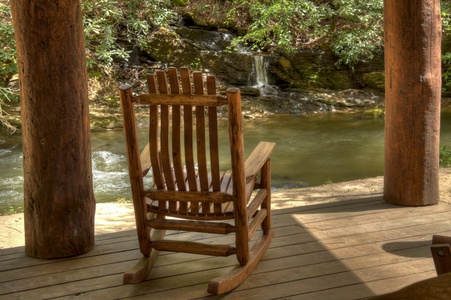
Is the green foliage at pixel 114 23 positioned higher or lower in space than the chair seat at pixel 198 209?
higher

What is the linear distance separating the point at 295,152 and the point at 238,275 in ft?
18.5

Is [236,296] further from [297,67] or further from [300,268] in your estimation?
[297,67]

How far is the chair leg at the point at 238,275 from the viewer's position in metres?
2.72

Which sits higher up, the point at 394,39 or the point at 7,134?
the point at 394,39

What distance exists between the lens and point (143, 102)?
8.98 ft

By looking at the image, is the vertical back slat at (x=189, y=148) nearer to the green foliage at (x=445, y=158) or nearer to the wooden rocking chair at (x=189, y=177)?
the wooden rocking chair at (x=189, y=177)

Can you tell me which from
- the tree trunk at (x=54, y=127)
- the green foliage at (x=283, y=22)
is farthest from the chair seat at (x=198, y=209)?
the green foliage at (x=283, y=22)

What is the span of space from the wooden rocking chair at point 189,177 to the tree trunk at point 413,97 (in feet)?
4.62

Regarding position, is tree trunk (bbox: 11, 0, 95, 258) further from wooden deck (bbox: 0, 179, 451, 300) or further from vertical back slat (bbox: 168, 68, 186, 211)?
vertical back slat (bbox: 168, 68, 186, 211)

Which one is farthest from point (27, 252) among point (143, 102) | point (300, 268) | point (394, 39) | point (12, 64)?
point (12, 64)

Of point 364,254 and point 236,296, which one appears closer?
point 236,296

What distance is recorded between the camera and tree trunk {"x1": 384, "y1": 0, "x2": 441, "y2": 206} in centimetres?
389

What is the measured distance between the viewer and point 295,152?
838cm

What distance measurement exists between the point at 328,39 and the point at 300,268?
29.7 ft
